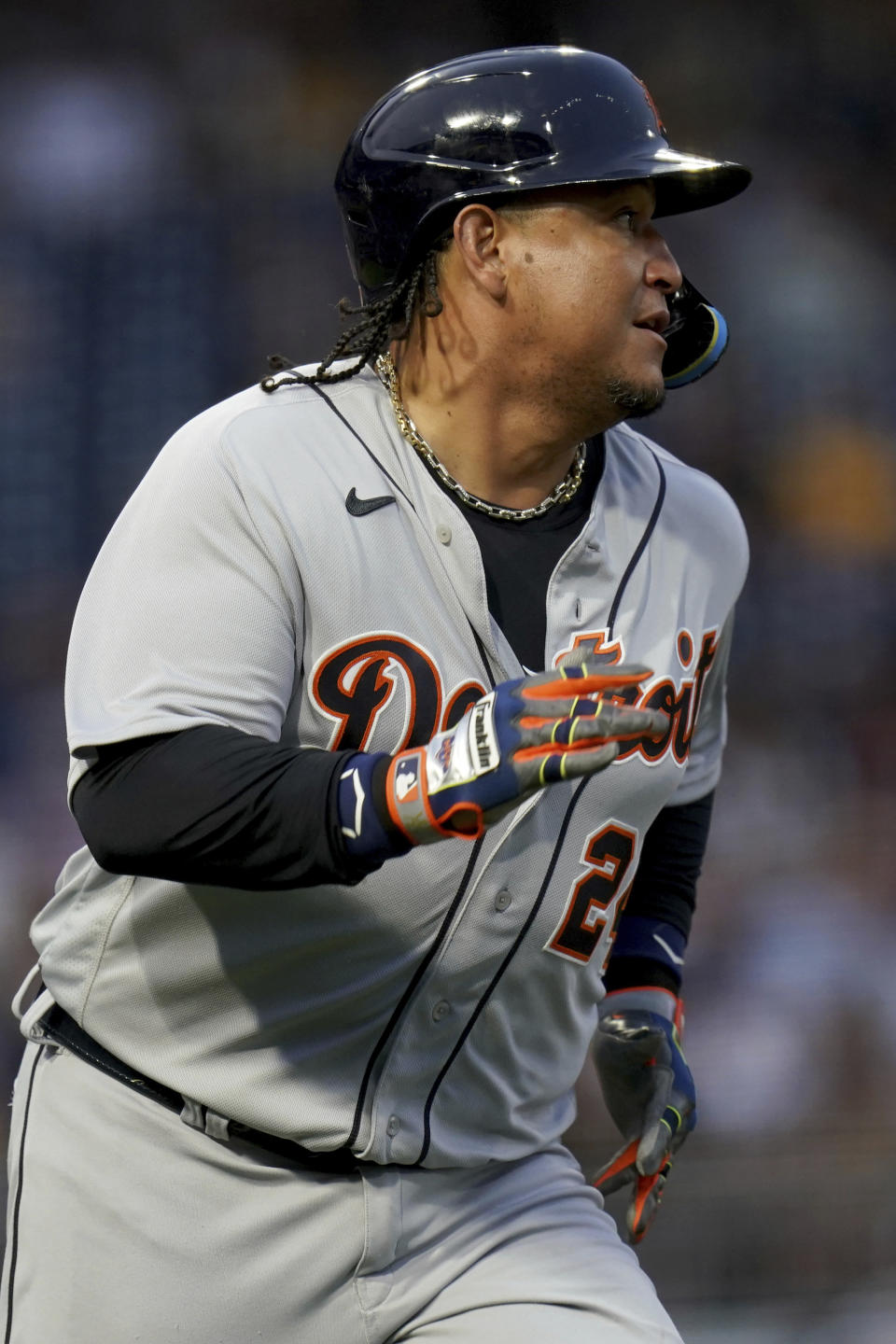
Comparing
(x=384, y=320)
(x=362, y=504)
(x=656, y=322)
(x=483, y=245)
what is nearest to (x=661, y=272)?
(x=656, y=322)

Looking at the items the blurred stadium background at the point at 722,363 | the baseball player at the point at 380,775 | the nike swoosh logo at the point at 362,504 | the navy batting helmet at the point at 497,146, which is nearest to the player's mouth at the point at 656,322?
the baseball player at the point at 380,775

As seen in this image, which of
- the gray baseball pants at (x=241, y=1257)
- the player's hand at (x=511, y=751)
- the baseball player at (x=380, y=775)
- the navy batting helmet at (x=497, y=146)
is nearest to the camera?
the player's hand at (x=511, y=751)

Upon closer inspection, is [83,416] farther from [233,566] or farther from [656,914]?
[233,566]

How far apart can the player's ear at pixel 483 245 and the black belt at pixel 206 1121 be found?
3.33ft

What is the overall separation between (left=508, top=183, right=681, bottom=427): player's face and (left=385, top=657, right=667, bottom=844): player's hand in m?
0.60

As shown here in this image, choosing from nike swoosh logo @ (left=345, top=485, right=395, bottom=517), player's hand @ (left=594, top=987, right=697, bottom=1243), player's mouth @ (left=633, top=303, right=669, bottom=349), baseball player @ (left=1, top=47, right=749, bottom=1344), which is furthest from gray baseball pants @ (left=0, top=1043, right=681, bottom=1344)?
player's mouth @ (left=633, top=303, right=669, bottom=349)

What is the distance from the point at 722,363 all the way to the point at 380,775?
3.86 metres

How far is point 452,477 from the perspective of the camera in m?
1.97

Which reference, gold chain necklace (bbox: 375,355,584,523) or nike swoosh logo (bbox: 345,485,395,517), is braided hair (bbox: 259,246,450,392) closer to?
gold chain necklace (bbox: 375,355,584,523)

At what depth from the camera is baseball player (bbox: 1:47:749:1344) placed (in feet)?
5.38

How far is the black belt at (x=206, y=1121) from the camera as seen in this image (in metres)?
1.81

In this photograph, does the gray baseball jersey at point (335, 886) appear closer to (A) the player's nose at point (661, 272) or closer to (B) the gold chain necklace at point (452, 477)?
(B) the gold chain necklace at point (452, 477)

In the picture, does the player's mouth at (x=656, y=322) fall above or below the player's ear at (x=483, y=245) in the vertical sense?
→ below

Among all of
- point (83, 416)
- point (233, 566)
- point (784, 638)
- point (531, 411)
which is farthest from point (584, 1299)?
point (83, 416)
